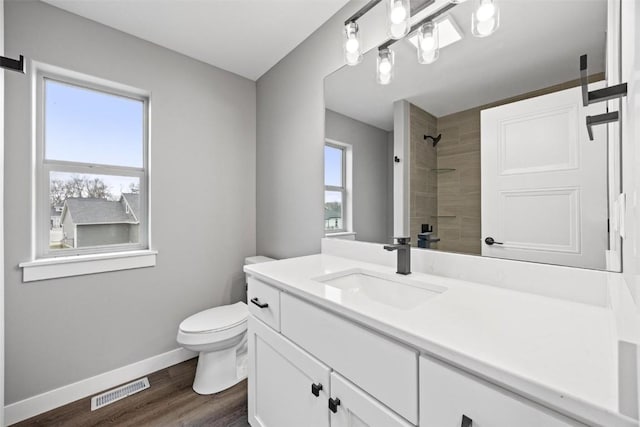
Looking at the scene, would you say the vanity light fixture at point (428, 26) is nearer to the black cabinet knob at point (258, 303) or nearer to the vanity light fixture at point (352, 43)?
the vanity light fixture at point (352, 43)

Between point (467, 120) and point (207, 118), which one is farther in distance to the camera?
point (207, 118)

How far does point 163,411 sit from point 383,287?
151 cm

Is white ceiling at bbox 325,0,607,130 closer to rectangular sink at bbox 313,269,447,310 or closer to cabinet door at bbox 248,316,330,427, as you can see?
rectangular sink at bbox 313,269,447,310

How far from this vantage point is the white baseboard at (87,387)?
1.47 meters

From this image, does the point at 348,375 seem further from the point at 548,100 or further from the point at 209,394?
the point at 209,394

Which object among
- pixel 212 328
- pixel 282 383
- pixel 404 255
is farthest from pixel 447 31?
pixel 212 328

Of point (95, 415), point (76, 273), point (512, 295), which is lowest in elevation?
point (95, 415)

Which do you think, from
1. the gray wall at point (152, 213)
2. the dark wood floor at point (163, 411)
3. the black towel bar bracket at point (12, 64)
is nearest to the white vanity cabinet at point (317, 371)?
the dark wood floor at point (163, 411)

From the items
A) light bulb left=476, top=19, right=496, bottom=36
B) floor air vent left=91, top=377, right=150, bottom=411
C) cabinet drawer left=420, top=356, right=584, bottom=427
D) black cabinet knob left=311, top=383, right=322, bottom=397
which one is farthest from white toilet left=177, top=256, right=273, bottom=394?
light bulb left=476, top=19, right=496, bottom=36

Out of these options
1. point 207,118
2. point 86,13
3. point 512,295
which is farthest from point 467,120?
point 86,13

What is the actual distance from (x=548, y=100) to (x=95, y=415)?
8.80 feet

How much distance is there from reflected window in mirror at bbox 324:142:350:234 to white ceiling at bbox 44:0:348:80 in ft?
2.82

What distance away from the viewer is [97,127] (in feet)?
6.13

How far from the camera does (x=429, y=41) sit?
1.14 m
